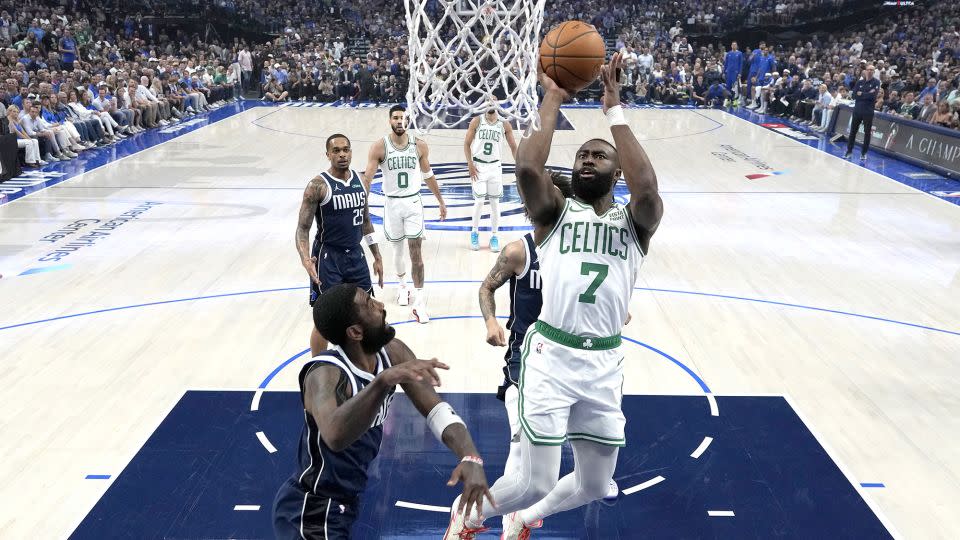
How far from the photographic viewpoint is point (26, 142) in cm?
1348

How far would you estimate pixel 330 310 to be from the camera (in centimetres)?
274

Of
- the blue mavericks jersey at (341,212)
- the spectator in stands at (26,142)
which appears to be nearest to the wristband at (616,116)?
the blue mavericks jersey at (341,212)

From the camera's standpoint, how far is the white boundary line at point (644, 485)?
176 inches

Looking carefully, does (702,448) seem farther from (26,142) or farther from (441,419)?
(26,142)

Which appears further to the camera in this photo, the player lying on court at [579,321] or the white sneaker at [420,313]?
the white sneaker at [420,313]

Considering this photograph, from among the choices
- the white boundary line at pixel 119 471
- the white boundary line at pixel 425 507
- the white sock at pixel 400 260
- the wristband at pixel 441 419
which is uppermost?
the wristband at pixel 441 419

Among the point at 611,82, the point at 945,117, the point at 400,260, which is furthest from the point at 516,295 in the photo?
the point at 945,117

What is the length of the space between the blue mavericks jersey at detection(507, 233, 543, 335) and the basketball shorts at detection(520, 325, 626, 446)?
90 cm

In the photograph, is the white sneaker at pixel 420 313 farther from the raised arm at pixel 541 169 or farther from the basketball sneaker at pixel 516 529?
the raised arm at pixel 541 169

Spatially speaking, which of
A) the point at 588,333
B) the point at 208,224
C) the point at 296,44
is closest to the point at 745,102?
the point at 296,44

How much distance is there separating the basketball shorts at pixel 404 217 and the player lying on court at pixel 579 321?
3.63 m

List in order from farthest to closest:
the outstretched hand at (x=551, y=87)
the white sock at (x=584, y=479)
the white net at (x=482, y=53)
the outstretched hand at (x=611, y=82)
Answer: the white net at (x=482, y=53), the white sock at (x=584, y=479), the outstretched hand at (x=551, y=87), the outstretched hand at (x=611, y=82)

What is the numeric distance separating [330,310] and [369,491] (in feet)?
6.55

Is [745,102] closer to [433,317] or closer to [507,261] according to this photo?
[433,317]
